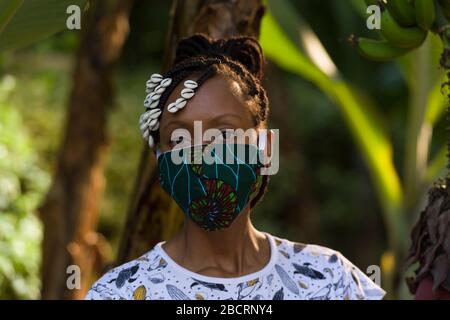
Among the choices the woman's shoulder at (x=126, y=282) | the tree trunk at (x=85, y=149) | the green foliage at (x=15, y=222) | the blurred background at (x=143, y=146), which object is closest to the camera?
the woman's shoulder at (x=126, y=282)

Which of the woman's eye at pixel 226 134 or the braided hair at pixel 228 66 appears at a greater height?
the braided hair at pixel 228 66

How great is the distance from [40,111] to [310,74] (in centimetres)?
399

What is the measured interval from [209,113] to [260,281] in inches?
16.0

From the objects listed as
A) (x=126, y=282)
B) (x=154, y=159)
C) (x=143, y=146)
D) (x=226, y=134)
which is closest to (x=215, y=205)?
(x=226, y=134)

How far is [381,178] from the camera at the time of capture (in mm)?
5027

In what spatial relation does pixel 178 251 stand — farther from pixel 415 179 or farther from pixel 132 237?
pixel 415 179

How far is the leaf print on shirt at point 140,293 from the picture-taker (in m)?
1.98

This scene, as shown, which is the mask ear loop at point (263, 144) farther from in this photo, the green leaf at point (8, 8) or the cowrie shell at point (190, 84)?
the green leaf at point (8, 8)

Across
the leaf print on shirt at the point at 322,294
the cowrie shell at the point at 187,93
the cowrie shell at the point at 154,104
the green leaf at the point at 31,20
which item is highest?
the green leaf at the point at 31,20

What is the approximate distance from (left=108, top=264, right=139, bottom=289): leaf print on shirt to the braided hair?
32cm

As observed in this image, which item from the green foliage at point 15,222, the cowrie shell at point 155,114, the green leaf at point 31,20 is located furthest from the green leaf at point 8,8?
the green foliage at point 15,222

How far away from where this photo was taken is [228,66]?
2.17 metres

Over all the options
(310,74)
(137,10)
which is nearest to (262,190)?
(310,74)

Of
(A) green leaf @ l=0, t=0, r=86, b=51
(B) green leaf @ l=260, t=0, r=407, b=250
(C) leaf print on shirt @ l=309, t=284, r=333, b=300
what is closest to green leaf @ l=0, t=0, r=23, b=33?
(A) green leaf @ l=0, t=0, r=86, b=51
